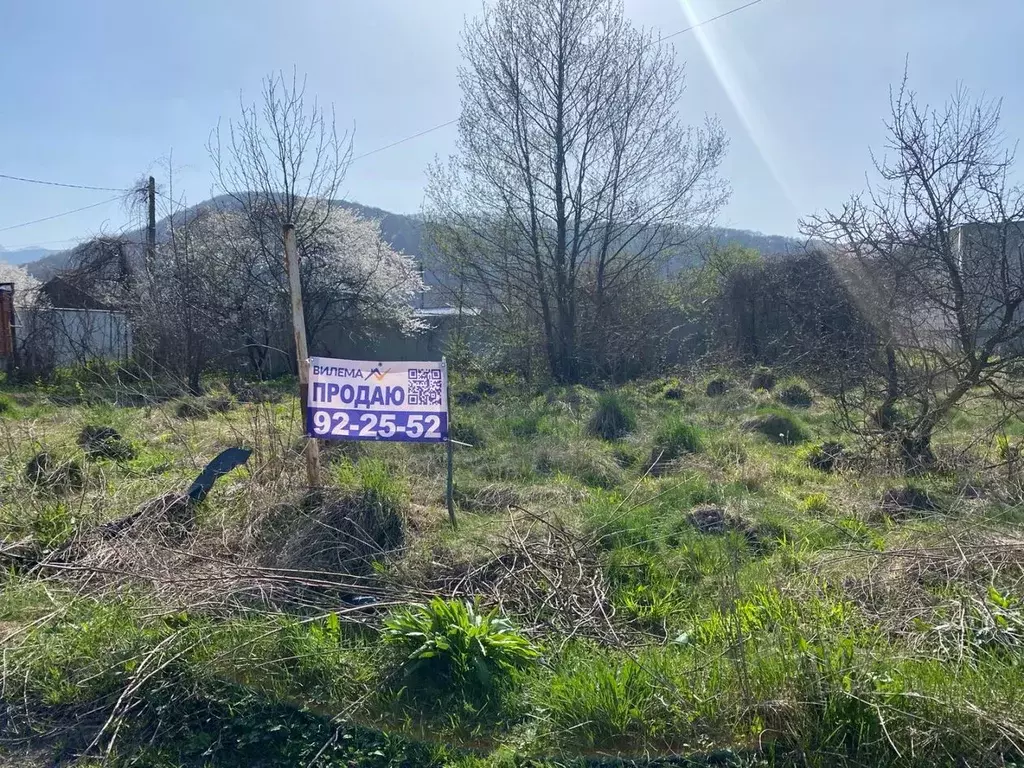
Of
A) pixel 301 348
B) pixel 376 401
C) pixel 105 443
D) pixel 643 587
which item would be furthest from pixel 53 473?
pixel 643 587

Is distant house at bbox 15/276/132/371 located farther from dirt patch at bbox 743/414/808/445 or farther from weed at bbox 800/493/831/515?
weed at bbox 800/493/831/515

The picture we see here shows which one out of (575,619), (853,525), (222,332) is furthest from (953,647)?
(222,332)

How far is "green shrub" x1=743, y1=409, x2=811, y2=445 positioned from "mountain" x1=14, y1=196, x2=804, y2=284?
7834 millimetres

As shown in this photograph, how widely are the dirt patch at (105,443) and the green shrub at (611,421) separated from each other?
Result: 5171 millimetres

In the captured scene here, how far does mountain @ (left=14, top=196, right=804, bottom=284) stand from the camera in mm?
18141

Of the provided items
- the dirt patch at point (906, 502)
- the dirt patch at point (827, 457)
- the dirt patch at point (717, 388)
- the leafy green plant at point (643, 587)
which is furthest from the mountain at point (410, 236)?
the leafy green plant at point (643, 587)

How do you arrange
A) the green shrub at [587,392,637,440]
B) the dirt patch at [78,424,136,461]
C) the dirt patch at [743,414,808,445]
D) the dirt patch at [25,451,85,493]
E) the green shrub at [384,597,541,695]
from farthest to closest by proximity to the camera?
the green shrub at [587,392,637,440] → the dirt patch at [743,414,808,445] → the dirt patch at [78,424,136,461] → the dirt patch at [25,451,85,493] → the green shrub at [384,597,541,695]

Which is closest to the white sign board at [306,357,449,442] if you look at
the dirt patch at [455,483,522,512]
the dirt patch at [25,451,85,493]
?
the dirt patch at [455,483,522,512]

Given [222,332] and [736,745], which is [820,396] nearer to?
[736,745]

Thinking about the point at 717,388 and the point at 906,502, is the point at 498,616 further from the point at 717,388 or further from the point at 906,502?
the point at 717,388

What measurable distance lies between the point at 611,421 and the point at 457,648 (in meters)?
6.63

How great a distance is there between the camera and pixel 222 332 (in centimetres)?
1606

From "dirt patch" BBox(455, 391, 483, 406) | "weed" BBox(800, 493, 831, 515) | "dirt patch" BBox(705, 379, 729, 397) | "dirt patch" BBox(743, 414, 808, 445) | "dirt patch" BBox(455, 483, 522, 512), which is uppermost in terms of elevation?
"dirt patch" BBox(705, 379, 729, 397)

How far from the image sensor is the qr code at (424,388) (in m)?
5.56
